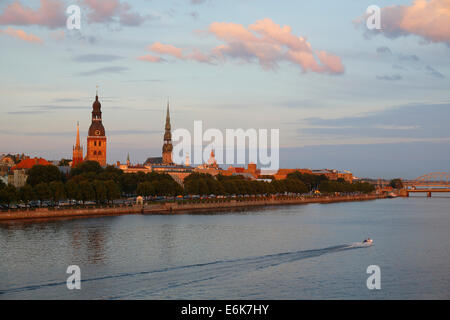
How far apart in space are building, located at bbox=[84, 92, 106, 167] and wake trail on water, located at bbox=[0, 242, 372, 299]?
119624 millimetres

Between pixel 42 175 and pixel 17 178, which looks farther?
pixel 17 178

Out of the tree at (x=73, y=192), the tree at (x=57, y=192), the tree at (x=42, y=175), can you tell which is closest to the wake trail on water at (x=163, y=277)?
the tree at (x=57, y=192)

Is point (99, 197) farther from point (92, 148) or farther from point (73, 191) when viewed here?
point (92, 148)

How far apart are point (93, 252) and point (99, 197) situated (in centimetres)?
4102

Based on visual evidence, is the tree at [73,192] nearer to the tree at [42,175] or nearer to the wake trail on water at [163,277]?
the tree at [42,175]

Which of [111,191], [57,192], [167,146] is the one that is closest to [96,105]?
[167,146]

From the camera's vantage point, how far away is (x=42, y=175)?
91938 mm

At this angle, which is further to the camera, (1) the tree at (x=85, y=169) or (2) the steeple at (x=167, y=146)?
(2) the steeple at (x=167, y=146)

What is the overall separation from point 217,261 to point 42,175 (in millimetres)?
60204

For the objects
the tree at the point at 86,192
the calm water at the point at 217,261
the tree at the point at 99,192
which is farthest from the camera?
the tree at the point at 99,192

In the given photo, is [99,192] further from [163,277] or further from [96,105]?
[96,105]

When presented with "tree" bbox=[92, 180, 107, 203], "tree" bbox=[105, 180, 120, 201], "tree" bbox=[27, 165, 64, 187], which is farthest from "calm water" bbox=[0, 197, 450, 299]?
"tree" bbox=[27, 165, 64, 187]

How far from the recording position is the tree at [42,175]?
298 ft

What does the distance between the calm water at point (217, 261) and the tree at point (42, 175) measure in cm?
3215
